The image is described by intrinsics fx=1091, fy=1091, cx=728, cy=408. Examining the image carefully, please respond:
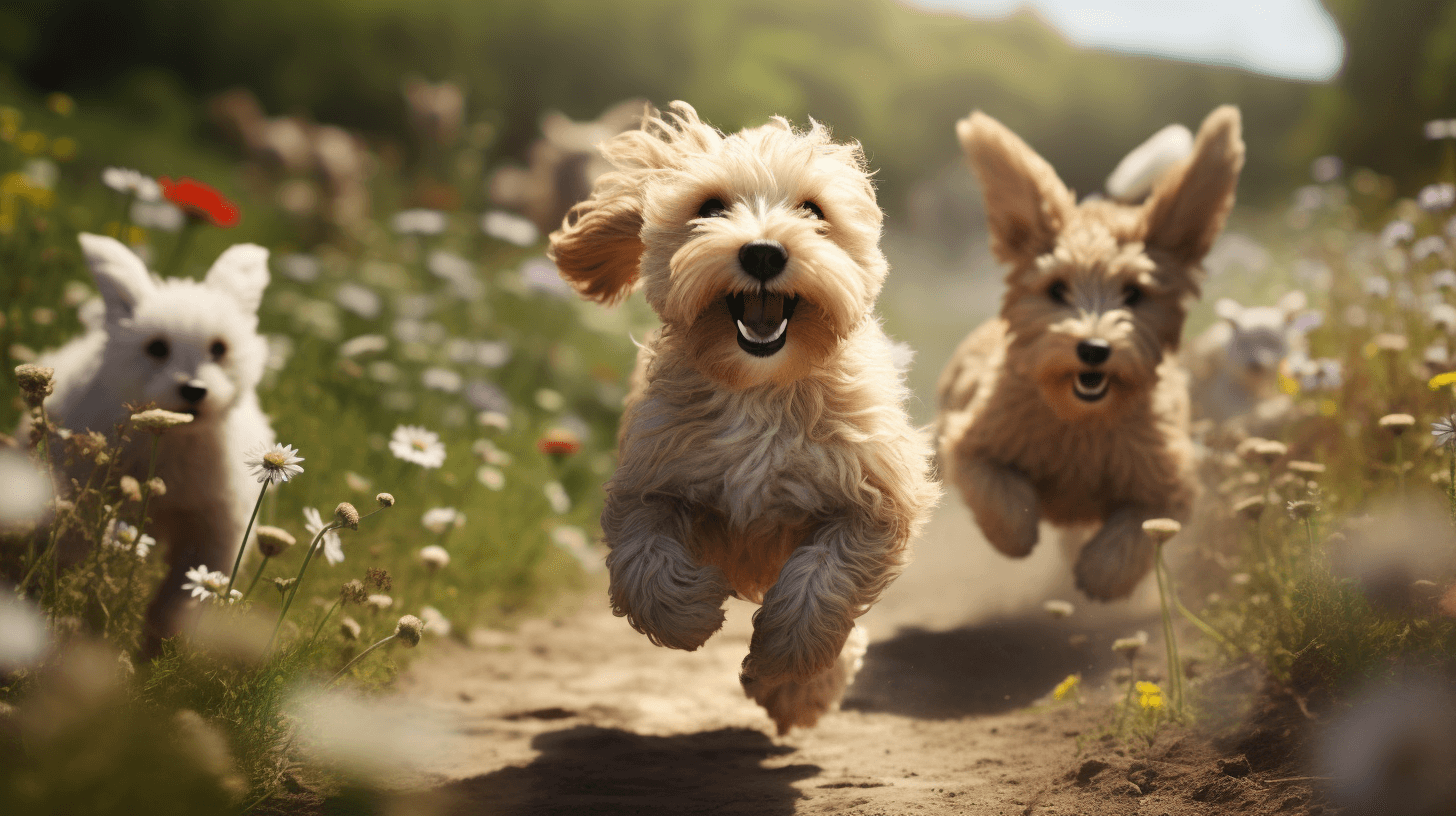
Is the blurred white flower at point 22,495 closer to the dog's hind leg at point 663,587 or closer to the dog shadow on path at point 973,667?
the dog's hind leg at point 663,587

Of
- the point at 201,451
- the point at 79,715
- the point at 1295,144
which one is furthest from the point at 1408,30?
the point at 79,715

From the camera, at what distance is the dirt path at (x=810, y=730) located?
328cm

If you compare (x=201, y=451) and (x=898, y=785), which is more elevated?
(x=201, y=451)

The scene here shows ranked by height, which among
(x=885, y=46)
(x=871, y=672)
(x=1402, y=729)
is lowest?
(x=1402, y=729)

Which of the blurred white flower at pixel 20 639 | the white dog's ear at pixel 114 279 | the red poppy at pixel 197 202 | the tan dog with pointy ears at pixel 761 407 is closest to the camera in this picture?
the blurred white flower at pixel 20 639

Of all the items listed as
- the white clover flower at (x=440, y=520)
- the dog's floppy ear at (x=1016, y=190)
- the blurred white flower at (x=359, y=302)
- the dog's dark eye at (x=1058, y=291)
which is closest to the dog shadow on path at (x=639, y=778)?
the white clover flower at (x=440, y=520)

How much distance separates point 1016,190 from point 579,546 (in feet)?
9.51

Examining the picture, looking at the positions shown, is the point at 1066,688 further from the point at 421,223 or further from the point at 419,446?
the point at 421,223

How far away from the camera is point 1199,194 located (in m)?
4.49

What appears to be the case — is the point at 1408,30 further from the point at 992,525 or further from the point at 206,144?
the point at 206,144

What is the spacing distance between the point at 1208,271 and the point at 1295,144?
31.4ft

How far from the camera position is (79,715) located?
2029 mm

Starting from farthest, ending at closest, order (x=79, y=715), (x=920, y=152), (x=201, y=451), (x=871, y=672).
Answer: (x=920, y=152)
(x=871, y=672)
(x=201, y=451)
(x=79, y=715)

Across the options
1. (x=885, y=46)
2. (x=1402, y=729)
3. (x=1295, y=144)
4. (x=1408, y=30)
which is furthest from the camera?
(x=885, y=46)
